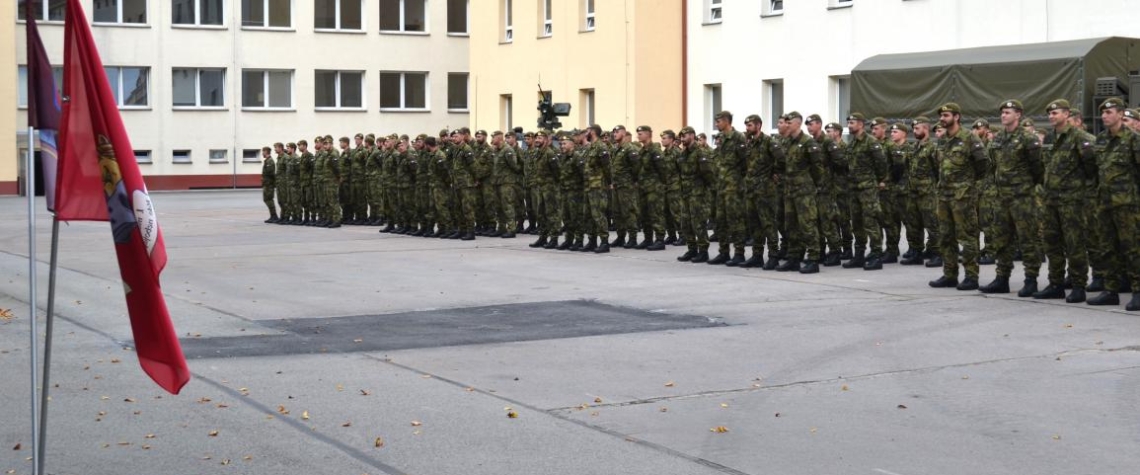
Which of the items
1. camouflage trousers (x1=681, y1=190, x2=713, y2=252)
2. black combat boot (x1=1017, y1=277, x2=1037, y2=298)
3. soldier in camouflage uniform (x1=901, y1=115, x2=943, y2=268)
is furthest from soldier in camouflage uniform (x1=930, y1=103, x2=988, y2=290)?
camouflage trousers (x1=681, y1=190, x2=713, y2=252)

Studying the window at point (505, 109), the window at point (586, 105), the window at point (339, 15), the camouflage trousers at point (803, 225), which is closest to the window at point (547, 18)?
the window at point (586, 105)

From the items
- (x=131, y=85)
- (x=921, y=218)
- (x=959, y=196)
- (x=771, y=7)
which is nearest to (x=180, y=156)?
(x=131, y=85)

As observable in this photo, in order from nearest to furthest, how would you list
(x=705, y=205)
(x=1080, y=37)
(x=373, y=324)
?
(x=373, y=324) → (x=705, y=205) → (x=1080, y=37)

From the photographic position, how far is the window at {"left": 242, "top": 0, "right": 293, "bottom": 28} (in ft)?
175

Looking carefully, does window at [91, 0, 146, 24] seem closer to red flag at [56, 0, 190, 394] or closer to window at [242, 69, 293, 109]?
window at [242, 69, 293, 109]

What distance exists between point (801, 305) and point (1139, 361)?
→ 4.17 m

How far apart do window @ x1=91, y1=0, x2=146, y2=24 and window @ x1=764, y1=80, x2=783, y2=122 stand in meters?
25.5

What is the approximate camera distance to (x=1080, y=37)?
86.8 feet

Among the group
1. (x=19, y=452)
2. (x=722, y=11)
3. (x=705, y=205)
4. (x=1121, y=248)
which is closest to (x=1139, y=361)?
(x=1121, y=248)

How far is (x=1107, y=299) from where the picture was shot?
45.0 feet

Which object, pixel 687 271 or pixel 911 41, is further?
pixel 911 41

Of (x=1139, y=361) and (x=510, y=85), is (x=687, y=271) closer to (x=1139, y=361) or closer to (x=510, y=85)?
(x=1139, y=361)

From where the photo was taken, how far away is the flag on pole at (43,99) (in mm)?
5859

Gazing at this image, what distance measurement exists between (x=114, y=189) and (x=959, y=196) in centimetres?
1111
